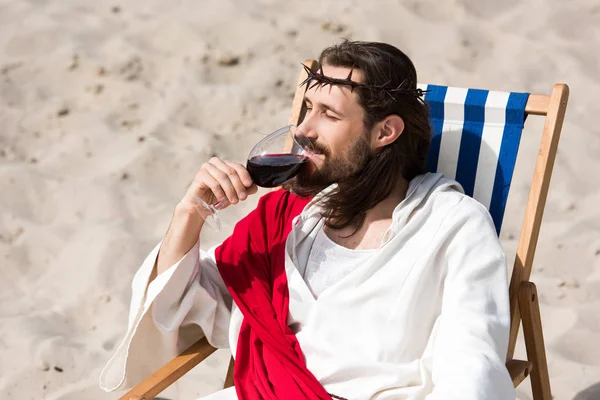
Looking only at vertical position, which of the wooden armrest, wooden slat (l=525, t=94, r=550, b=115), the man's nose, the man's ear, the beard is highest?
wooden slat (l=525, t=94, r=550, b=115)

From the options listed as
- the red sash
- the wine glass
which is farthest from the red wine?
the red sash

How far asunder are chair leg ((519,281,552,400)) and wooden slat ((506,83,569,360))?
0.03 m

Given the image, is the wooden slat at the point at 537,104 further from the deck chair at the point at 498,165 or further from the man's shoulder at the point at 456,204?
the man's shoulder at the point at 456,204

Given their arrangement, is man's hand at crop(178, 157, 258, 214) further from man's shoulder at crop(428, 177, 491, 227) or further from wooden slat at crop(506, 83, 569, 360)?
wooden slat at crop(506, 83, 569, 360)

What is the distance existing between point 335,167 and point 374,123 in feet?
0.58

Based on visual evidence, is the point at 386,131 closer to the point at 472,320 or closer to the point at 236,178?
the point at 236,178

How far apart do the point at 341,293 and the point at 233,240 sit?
533 millimetres

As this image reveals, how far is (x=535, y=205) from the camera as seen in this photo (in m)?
2.77

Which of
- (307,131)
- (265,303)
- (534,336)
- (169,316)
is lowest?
→ (169,316)

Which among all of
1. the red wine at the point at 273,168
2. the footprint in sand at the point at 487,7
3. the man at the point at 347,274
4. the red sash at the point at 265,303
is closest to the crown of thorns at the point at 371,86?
the man at the point at 347,274

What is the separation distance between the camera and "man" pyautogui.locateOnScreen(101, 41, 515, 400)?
238 centimetres

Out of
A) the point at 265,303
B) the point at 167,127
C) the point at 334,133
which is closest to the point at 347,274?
the point at 265,303

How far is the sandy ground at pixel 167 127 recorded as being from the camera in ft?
12.5

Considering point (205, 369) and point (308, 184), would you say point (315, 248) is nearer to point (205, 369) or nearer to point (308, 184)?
point (308, 184)
